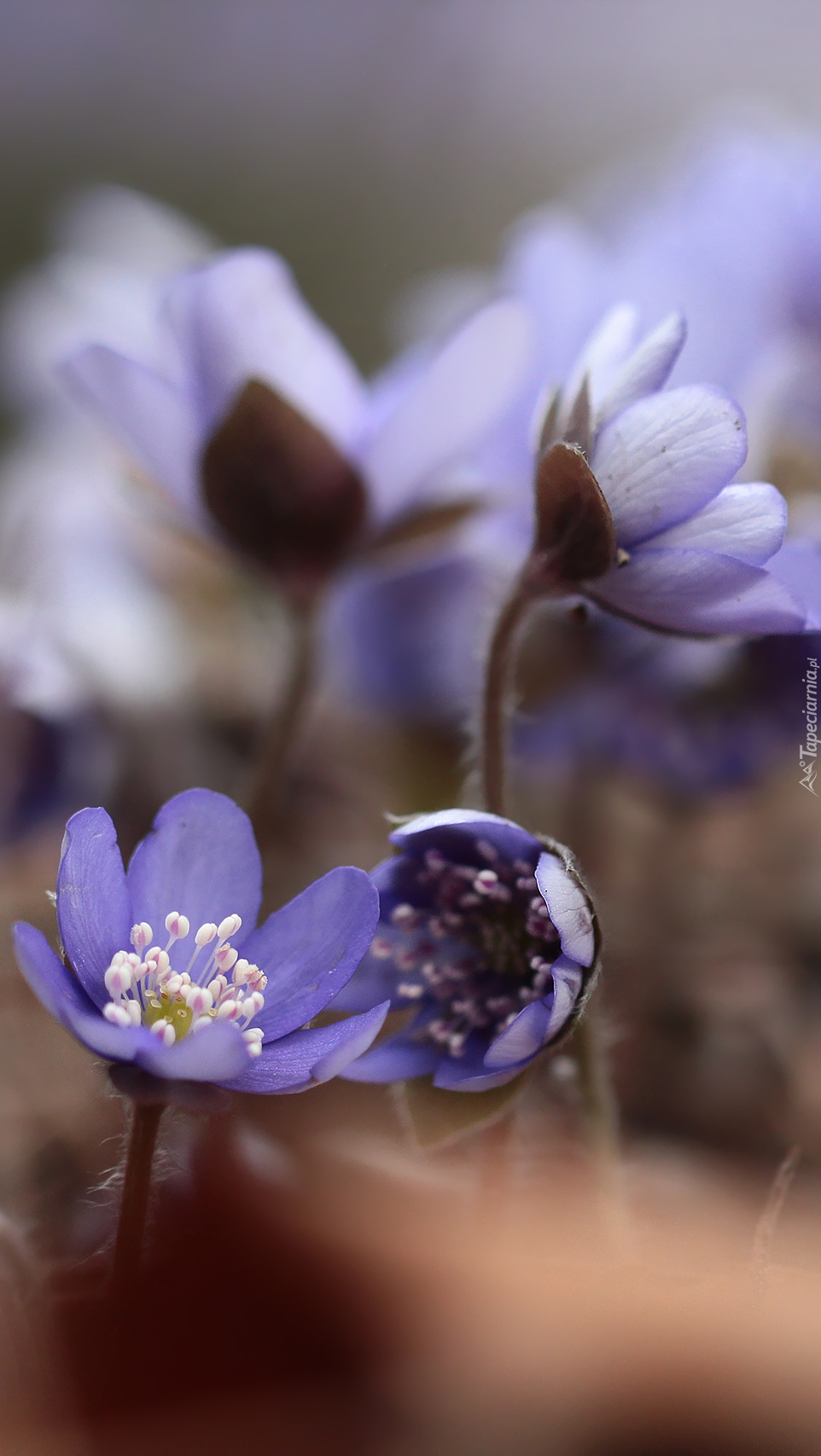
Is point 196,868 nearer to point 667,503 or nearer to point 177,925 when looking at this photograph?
point 177,925

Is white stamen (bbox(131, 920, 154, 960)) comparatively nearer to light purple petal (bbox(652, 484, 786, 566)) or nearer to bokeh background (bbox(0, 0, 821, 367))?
light purple petal (bbox(652, 484, 786, 566))

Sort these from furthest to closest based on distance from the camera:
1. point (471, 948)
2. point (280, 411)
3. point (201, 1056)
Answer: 1. point (280, 411)
2. point (471, 948)
3. point (201, 1056)

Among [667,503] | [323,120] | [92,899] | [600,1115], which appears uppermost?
[323,120]

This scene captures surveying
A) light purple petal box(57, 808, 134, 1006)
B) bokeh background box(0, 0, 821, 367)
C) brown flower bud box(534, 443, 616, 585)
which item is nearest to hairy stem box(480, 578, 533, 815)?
brown flower bud box(534, 443, 616, 585)

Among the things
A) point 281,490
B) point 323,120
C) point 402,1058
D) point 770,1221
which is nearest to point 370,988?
point 402,1058

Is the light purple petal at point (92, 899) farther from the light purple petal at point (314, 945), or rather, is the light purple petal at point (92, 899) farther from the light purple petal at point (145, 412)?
the light purple petal at point (145, 412)

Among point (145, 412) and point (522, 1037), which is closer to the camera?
point (522, 1037)

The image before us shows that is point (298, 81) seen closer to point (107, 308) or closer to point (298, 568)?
point (107, 308)
